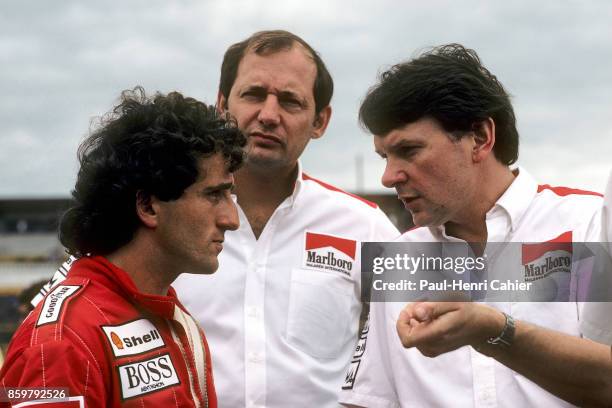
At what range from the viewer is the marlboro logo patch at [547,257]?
2631 mm

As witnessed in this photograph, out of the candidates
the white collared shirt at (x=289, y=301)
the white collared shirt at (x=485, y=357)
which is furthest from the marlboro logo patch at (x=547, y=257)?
the white collared shirt at (x=289, y=301)

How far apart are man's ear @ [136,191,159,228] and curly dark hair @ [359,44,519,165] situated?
2.60 feet

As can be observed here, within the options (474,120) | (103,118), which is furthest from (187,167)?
(474,120)

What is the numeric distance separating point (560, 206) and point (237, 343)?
4.08ft

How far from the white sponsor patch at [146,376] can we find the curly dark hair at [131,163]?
1.24 ft

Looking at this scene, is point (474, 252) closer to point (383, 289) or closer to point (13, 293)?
point (383, 289)

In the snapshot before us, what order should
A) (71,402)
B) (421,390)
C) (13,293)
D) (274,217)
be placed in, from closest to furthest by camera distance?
1. (71,402)
2. (421,390)
3. (274,217)
4. (13,293)

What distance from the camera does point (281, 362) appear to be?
3225mm

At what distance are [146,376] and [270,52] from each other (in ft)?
5.98

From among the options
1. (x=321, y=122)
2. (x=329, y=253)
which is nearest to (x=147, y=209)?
(x=329, y=253)

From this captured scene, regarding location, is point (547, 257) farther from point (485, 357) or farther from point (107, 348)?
point (107, 348)

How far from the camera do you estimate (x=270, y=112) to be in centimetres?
345

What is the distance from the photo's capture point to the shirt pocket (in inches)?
130

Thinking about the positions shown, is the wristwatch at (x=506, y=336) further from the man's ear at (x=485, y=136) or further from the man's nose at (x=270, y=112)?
the man's nose at (x=270, y=112)
